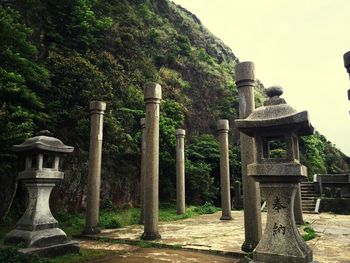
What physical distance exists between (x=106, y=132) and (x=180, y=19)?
26912 mm

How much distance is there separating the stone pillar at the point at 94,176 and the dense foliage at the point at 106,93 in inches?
88.7

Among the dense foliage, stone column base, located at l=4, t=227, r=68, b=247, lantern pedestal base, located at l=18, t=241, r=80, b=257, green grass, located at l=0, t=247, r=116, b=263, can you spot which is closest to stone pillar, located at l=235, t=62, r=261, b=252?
green grass, located at l=0, t=247, r=116, b=263

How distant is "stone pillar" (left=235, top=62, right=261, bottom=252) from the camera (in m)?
6.16

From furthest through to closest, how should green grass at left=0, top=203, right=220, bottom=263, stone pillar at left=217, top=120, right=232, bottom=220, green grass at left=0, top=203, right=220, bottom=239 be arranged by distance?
stone pillar at left=217, top=120, right=232, bottom=220, green grass at left=0, top=203, right=220, bottom=239, green grass at left=0, top=203, right=220, bottom=263

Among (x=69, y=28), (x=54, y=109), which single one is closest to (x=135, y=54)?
(x=69, y=28)

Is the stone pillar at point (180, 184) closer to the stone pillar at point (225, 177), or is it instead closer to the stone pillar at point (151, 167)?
the stone pillar at point (225, 177)

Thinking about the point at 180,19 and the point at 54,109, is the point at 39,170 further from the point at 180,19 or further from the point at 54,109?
the point at 180,19

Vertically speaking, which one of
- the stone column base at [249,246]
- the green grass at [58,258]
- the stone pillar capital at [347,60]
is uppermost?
the stone pillar capital at [347,60]

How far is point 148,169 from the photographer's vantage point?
8227 mm

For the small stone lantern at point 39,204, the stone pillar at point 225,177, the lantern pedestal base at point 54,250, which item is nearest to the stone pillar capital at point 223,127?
the stone pillar at point 225,177

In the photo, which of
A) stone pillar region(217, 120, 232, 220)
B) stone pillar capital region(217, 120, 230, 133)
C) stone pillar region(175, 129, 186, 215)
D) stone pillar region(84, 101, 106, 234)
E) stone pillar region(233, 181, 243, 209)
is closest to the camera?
stone pillar region(84, 101, 106, 234)

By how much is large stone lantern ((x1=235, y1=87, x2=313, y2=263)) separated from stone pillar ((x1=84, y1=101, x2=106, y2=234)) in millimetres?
6188

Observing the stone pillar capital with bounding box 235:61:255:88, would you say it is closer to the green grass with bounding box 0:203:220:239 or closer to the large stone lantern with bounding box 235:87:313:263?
the large stone lantern with bounding box 235:87:313:263

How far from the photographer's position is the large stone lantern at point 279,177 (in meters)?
4.42
